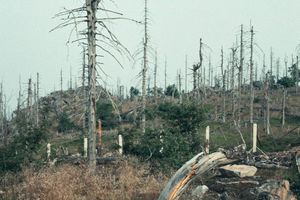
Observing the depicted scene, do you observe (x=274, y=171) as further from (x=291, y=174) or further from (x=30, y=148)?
(x=30, y=148)

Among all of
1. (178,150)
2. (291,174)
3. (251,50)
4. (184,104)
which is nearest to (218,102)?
(251,50)

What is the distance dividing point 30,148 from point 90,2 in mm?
5506

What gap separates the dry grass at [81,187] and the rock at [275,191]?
2168 mm

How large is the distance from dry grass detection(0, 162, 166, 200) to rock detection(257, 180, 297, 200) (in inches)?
85.4

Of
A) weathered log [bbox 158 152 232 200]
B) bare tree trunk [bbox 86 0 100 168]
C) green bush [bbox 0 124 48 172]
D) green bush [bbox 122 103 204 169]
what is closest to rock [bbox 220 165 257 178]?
green bush [bbox 122 103 204 169]

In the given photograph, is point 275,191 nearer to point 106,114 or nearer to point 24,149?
point 24,149

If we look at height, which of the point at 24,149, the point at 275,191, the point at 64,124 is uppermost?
the point at 24,149

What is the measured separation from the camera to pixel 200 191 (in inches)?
388

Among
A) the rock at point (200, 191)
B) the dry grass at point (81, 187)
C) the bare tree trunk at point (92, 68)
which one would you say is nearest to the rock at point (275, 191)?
the rock at point (200, 191)

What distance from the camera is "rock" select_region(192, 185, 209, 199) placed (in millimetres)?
9555

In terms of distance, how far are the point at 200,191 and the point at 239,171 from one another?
70.6 inches

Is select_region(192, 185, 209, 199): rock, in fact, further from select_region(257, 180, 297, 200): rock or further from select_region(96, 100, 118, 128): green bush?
select_region(96, 100, 118, 128): green bush

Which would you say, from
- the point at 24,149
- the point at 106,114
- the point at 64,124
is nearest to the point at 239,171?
the point at 24,149

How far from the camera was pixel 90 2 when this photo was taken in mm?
13438
